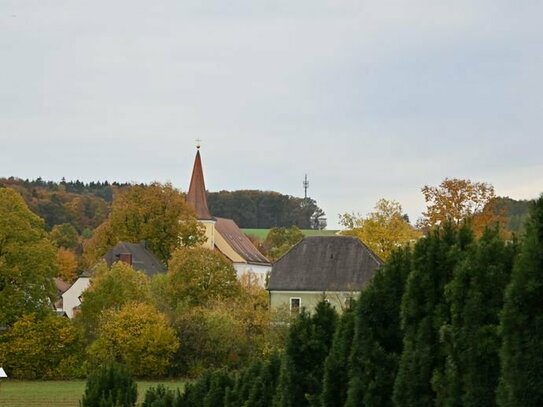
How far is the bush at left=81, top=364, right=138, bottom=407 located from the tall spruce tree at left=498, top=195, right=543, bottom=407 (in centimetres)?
1699

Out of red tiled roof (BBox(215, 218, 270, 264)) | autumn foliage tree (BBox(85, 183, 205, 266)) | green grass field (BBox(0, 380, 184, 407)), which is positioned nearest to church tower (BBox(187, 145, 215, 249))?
red tiled roof (BBox(215, 218, 270, 264))

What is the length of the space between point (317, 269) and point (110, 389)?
41.9m

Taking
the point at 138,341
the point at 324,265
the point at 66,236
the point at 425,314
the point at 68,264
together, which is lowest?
the point at 425,314

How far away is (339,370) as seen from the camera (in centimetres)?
1939

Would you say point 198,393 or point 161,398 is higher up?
point 198,393

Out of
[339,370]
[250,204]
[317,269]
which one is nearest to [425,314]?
[339,370]

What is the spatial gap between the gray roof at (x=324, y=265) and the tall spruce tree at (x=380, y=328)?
4966cm

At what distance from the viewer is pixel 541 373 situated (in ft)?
43.7

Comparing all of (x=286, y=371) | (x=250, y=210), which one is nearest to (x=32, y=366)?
(x=286, y=371)

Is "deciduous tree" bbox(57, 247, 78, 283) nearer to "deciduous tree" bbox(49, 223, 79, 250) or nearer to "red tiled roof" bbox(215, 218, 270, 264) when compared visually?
"deciduous tree" bbox(49, 223, 79, 250)

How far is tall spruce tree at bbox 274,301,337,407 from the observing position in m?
21.0

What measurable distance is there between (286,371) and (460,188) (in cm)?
4701

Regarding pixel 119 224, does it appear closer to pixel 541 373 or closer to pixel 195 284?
pixel 195 284

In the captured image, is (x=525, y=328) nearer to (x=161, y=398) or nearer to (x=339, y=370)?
(x=339, y=370)
